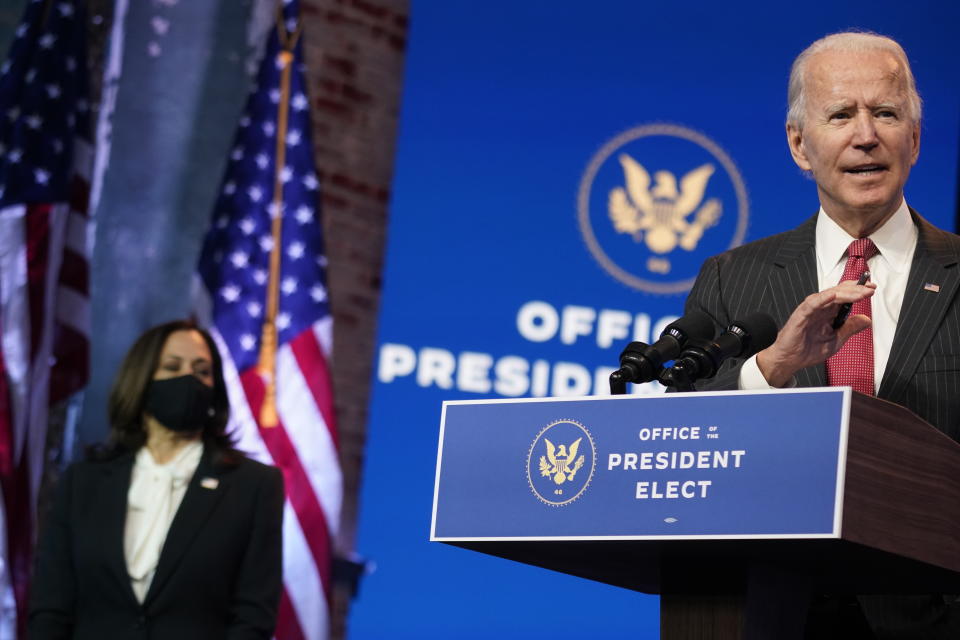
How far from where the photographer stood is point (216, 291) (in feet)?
17.3

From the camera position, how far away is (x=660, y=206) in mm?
5793

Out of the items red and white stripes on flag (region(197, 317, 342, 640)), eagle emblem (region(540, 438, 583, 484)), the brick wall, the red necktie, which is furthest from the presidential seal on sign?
the brick wall

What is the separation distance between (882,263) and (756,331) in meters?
0.33

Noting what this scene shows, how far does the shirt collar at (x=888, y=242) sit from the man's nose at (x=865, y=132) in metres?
0.12

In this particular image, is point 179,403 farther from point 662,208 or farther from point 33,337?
point 662,208

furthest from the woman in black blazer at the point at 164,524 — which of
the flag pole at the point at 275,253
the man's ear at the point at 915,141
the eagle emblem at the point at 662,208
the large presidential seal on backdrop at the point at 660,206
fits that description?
the eagle emblem at the point at 662,208

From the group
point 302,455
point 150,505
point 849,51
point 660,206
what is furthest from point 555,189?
point 849,51

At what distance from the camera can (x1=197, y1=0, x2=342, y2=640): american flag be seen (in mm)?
5031

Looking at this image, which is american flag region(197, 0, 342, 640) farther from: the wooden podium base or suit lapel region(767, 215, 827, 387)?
the wooden podium base

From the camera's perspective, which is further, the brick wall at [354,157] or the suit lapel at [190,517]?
Result: the brick wall at [354,157]

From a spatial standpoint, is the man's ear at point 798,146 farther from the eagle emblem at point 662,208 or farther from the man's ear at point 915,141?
the eagle emblem at point 662,208

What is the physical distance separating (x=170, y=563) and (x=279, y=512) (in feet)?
1.23

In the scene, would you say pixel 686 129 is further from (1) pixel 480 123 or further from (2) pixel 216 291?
(2) pixel 216 291

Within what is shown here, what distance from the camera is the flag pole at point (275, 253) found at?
5.11 metres
